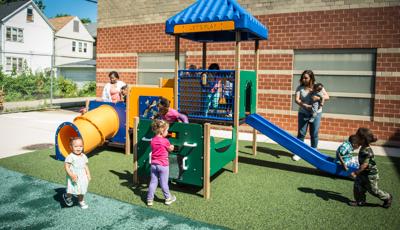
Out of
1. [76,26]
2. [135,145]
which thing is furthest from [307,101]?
[76,26]

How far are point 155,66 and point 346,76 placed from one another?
23.0 feet

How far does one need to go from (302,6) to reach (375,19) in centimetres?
213

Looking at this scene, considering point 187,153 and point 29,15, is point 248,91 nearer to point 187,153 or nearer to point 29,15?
point 187,153

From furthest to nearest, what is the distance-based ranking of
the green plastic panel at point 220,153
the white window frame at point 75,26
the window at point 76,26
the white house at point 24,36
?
the window at point 76,26
the white window frame at point 75,26
the white house at point 24,36
the green plastic panel at point 220,153

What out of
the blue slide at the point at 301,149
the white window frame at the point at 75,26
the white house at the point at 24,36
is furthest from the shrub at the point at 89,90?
the blue slide at the point at 301,149

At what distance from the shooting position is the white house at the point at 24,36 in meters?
34.5

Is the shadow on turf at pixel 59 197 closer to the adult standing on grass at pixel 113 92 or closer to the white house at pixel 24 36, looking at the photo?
the adult standing on grass at pixel 113 92

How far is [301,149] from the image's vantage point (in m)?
6.46

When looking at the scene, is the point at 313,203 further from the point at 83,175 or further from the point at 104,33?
the point at 104,33

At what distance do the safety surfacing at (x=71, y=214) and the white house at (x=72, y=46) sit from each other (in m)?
35.4

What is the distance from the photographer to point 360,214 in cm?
464

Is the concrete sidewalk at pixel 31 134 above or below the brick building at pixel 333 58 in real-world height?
below

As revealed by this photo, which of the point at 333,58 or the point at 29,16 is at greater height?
the point at 29,16

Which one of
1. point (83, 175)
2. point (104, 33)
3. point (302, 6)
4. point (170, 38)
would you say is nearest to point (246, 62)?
point (302, 6)
